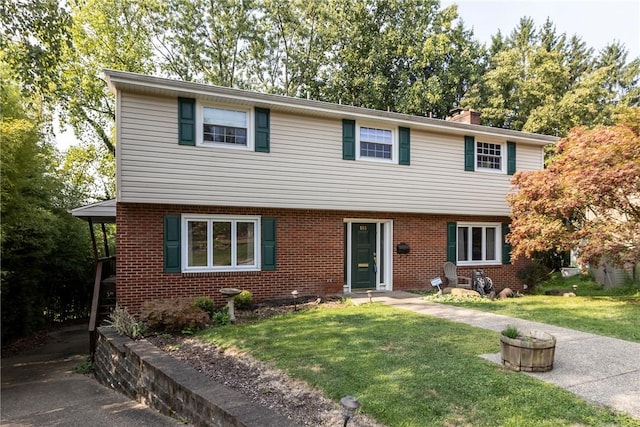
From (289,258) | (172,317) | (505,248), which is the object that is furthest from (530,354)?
(505,248)

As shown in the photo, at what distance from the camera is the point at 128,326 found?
7094mm

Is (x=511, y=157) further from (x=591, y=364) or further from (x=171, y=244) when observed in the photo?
(x=171, y=244)

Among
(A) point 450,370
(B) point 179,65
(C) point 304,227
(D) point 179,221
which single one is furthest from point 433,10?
(A) point 450,370

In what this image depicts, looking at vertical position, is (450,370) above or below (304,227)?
below

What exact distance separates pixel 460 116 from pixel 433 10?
1352 centimetres

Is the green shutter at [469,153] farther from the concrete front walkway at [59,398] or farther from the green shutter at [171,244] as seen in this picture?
the concrete front walkway at [59,398]

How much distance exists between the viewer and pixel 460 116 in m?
13.2

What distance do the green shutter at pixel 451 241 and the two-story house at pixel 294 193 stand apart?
4 cm

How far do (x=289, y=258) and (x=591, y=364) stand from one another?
6683 mm

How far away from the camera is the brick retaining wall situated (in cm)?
371

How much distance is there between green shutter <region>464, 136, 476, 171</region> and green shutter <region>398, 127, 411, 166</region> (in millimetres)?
2161

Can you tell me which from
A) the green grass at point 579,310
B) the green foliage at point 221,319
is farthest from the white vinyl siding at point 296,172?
the green grass at point 579,310

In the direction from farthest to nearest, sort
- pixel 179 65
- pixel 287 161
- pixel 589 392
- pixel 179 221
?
pixel 179 65 → pixel 287 161 → pixel 179 221 → pixel 589 392

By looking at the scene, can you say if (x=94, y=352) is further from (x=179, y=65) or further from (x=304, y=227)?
(x=179, y=65)
